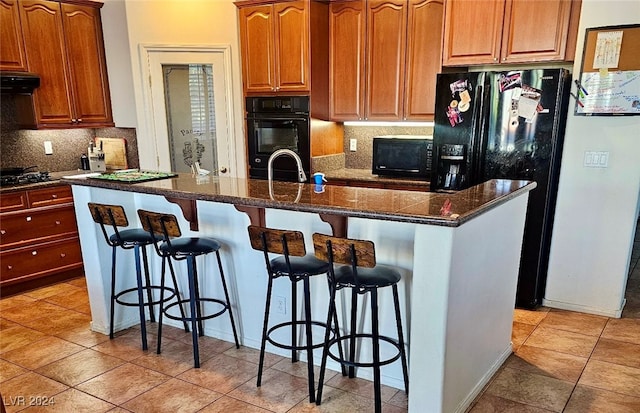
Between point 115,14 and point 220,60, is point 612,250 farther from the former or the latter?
point 115,14

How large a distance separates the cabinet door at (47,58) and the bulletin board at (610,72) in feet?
14.5

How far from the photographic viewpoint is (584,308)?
137 inches

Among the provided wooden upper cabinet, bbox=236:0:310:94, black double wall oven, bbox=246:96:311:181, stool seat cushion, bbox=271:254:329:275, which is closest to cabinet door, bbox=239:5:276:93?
wooden upper cabinet, bbox=236:0:310:94

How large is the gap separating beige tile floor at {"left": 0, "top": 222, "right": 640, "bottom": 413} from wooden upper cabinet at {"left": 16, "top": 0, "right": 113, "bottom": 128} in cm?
203

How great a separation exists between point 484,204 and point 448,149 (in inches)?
64.8

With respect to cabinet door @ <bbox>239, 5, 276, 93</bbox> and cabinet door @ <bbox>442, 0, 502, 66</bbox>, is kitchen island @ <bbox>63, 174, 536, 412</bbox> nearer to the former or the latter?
cabinet door @ <bbox>442, 0, 502, 66</bbox>

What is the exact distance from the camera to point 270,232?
2.29 meters

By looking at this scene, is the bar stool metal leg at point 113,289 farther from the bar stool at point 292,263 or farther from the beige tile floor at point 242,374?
the bar stool at point 292,263

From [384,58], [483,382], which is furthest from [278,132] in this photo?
[483,382]

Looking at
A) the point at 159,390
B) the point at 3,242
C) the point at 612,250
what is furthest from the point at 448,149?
the point at 3,242

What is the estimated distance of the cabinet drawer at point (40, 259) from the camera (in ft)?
12.7

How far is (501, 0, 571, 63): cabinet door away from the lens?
10.6ft

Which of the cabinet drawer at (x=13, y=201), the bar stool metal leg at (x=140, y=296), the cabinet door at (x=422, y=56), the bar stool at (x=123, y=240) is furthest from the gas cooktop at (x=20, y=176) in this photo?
the cabinet door at (x=422, y=56)

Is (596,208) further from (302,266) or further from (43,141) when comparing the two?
(43,141)
